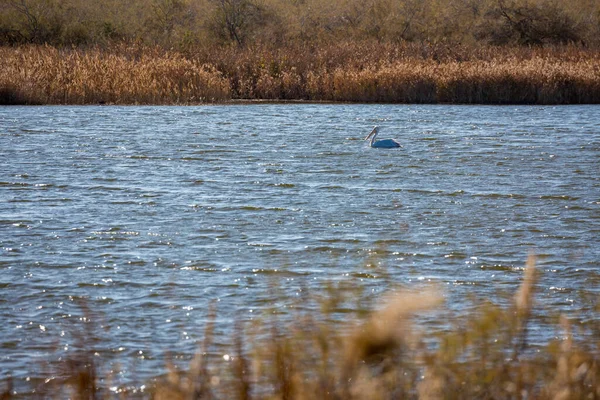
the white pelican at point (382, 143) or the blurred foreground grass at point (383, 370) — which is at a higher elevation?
the blurred foreground grass at point (383, 370)

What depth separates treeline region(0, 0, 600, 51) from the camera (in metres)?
36.6

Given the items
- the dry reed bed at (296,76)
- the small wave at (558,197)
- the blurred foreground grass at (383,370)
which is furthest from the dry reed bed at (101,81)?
the blurred foreground grass at (383,370)

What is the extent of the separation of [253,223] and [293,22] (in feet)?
125

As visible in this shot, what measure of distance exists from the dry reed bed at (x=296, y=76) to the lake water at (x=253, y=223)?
507cm

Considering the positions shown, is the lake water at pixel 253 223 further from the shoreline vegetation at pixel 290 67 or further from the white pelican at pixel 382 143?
the shoreline vegetation at pixel 290 67

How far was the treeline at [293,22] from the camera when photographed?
3659cm

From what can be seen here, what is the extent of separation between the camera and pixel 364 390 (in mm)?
→ 2875

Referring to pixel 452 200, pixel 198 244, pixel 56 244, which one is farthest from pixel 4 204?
pixel 452 200

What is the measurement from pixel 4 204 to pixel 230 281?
474 centimetres

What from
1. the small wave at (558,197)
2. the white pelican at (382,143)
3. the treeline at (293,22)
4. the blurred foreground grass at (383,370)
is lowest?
the treeline at (293,22)

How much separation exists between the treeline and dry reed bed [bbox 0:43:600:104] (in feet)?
13.7

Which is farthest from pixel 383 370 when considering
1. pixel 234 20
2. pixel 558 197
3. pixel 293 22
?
pixel 293 22

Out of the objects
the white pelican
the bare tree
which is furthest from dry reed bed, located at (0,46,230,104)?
the bare tree

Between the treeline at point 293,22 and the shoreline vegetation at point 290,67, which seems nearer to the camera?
the shoreline vegetation at point 290,67
